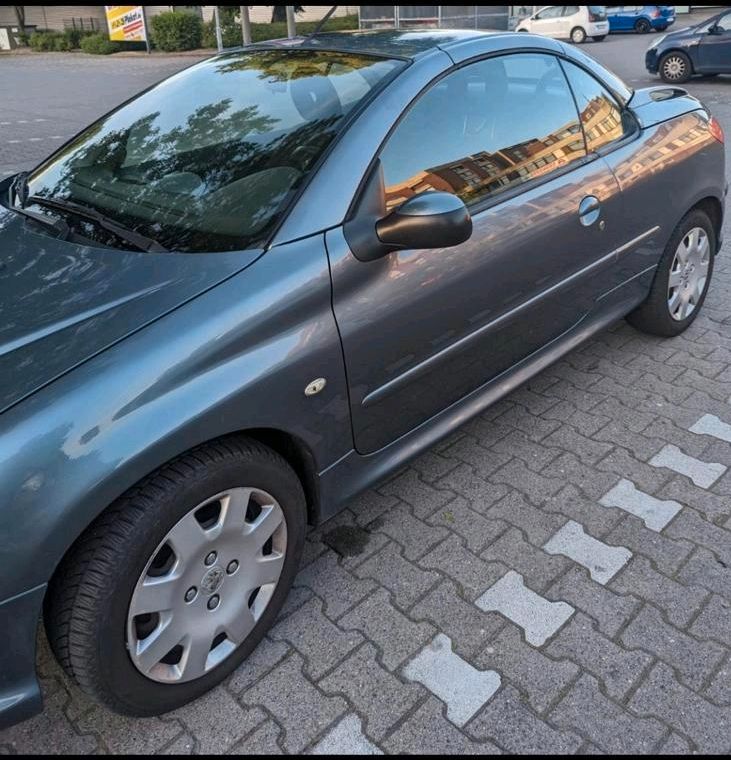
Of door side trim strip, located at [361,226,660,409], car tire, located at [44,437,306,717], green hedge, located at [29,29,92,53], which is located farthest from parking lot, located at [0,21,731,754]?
green hedge, located at [29,29,92,53]

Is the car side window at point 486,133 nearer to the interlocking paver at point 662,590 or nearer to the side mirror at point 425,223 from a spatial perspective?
the side mirror at point 425,223

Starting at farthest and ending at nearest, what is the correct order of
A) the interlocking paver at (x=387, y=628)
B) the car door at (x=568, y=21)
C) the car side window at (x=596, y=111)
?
1. the car door at (x=568, y=21)
2. the car side window at (x=596, y=111)
3. the interlocking paver at (x=387, y=628)

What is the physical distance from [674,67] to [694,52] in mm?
439

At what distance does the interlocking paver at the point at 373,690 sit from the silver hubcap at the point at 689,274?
98.3 inches

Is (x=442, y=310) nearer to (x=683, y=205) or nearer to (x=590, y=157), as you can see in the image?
(x=590, y=157)

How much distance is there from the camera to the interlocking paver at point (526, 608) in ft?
7.10

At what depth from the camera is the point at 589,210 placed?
2830 mm

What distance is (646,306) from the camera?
3594 millimetres

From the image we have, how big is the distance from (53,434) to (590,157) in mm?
2348

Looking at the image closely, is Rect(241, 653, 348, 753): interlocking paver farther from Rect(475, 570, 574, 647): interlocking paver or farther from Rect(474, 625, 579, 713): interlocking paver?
Rect(475, 570, 574, 647): interlocking paver

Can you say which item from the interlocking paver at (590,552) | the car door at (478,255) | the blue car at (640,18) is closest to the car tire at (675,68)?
the car door at (478,255)

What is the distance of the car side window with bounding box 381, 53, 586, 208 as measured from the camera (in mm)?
2277

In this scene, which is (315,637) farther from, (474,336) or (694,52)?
(694,52)

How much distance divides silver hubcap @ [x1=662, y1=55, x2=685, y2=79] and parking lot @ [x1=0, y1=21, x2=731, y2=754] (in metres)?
11.9
